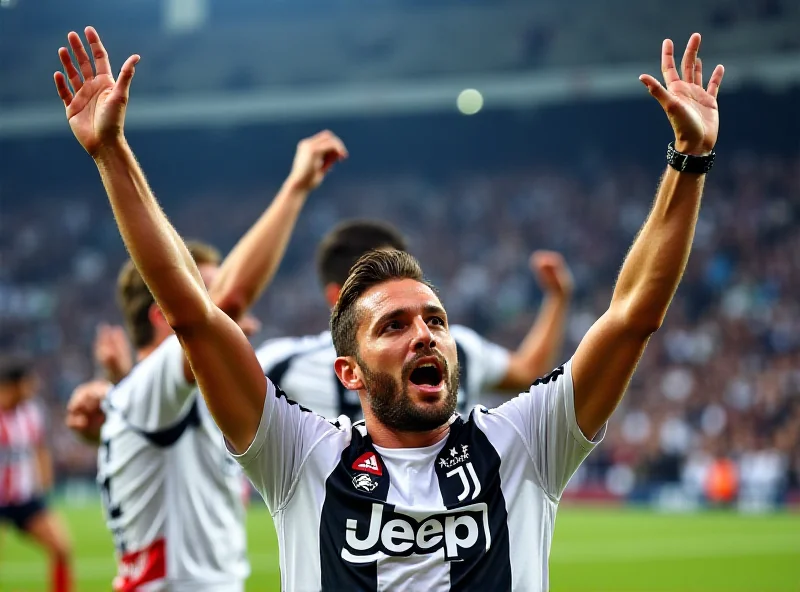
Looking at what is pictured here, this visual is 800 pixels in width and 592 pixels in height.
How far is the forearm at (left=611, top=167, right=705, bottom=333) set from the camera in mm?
3133

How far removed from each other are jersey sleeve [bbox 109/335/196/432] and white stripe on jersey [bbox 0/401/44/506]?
7567 millimetres

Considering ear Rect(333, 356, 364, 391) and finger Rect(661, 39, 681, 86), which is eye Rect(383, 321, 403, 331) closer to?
ear Rect(333, 356, 364, 391)

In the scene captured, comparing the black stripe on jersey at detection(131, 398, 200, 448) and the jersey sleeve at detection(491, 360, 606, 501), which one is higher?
the black stripe on jersey at detection(131, 398, 200, 448)

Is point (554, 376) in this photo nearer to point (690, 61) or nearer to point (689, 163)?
point (689, 163)

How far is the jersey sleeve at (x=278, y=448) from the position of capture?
3.20 meters

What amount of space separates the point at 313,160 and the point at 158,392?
1.06m

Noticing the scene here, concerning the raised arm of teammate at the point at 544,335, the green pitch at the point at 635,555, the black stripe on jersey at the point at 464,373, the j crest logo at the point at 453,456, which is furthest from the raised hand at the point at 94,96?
the green pitch at the point at 635,555

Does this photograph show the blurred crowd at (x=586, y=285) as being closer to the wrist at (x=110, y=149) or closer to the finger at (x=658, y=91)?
the finger at (x=658, y=91)

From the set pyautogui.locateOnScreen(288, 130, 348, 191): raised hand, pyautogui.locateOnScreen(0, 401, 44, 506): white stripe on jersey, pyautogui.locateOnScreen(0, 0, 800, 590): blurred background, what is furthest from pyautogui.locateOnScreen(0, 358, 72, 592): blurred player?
pyautogui.locateOnScreen(0, 0, 800, 590): blurred background

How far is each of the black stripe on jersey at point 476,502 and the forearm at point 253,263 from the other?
1.03 metres

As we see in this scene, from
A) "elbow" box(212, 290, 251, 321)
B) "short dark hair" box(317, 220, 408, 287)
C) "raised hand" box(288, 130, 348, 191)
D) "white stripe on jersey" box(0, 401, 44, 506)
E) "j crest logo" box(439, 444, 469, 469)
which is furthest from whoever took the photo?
"white stripe on jersey" box(0, 401, 44, 506)

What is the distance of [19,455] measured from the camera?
12203 millimetres

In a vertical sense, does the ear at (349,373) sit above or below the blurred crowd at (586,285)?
below

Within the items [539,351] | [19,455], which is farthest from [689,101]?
[19,455]
